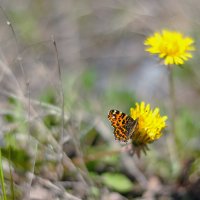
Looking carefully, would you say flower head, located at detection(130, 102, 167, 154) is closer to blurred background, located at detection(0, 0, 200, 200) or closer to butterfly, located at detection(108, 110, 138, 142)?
butterfly, located at detection(108, 110, 138, 142)

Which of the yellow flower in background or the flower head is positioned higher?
the yellow flower in background

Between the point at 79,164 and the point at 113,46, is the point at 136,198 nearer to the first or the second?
the point at 79,164

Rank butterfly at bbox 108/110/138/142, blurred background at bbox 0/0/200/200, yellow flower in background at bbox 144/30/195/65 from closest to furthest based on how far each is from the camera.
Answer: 1. butterfly at bbox 108/110/138/142
2. yellow flower in background at bbox 144/30/195/65
3. blurred background at bbox 0/0/200/200

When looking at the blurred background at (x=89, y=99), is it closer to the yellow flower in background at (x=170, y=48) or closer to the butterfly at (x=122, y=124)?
the butterfly at (x=122, y=124)

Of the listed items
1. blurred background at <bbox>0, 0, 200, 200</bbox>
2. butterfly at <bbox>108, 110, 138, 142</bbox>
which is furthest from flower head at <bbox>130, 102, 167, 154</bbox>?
blurred background at <bbox>0, 0, 200, 200</bbox>

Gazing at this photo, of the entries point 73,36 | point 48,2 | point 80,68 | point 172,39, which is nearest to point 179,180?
point 172,39

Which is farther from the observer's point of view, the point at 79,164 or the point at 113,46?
the point at 113,46

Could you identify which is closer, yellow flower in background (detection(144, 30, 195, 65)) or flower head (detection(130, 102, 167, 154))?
flower head (detection(130, 102, 167, 154))
